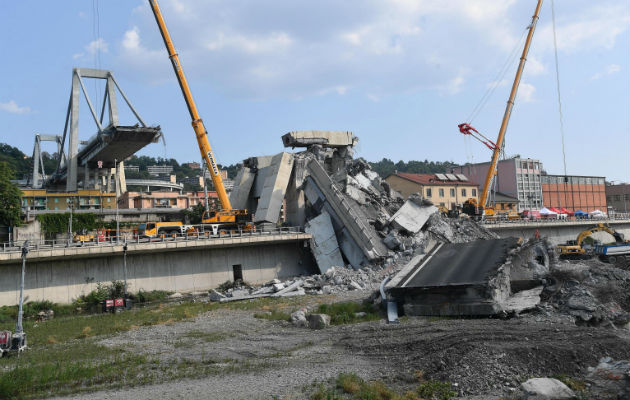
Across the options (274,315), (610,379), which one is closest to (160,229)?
(274,315)

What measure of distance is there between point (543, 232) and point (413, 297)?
5020 centimetres

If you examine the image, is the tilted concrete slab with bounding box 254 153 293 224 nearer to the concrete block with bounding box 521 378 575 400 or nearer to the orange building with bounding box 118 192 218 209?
the concrete block with bounding box 521 378 575 400

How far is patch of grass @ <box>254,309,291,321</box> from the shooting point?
2266 cm

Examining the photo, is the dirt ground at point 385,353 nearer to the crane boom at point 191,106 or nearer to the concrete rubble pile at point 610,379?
the concrete rubble pile at point 610,379

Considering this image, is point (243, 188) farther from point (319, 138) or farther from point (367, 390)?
point (367, 390)

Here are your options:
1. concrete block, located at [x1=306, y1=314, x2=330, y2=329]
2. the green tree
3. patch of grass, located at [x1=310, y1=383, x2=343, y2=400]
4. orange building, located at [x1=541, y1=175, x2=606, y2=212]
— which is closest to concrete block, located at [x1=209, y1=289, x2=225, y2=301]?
concrete block, located at [x1=306, y1=314, x2=330, y2=329]

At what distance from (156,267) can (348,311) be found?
18.7m

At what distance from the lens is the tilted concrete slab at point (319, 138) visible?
4794 centimetres

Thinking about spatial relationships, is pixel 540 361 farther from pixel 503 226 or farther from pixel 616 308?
pixel 503 226

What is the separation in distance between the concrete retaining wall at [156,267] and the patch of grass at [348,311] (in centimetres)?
1533

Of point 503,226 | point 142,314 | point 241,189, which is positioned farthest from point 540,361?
point 503,226

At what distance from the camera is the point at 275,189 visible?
42.3 m

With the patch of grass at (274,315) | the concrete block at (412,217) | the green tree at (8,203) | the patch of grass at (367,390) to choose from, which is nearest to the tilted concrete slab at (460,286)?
the patch of grass at (274,315)

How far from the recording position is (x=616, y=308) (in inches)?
776
